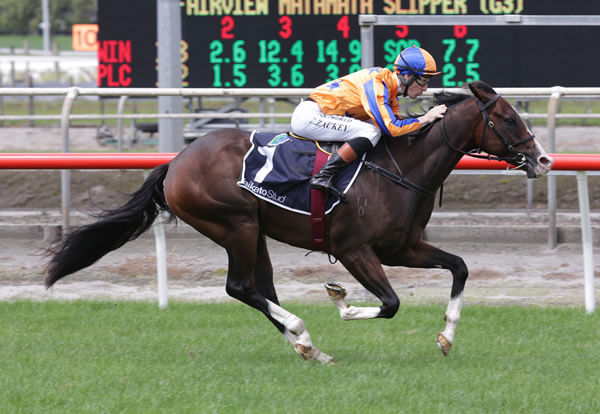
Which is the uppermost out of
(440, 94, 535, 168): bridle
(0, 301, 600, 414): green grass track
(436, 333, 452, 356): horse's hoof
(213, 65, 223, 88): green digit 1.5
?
(213, 65, 223, 88): green digit 1.5

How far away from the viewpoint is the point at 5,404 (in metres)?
4.41

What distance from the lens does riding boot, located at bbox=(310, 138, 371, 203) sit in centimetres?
520

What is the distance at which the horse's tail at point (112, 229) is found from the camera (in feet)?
18.7

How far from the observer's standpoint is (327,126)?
536cm

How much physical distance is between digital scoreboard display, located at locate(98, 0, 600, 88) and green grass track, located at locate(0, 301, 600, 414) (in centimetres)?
404

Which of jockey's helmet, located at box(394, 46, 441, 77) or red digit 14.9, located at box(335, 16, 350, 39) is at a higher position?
red digit 14.9, located at box(335, 16, 350, 39)

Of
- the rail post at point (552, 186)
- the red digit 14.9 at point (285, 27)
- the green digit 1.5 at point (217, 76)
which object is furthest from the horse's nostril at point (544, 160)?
the green digit 1.5 at point (217, 76)

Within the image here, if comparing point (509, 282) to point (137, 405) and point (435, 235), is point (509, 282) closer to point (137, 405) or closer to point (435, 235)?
point (435, 235)

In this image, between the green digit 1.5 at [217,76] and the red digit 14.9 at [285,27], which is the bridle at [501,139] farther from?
the green digit 1.5 at [217,76]

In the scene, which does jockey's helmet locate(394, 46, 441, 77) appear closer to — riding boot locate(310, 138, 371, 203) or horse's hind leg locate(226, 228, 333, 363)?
riding boot locate(310, 138, 371, 203)

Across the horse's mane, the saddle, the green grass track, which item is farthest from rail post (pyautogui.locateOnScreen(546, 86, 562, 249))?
the saddle

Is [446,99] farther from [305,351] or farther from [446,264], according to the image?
[305,351]

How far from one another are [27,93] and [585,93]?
451 centimetres

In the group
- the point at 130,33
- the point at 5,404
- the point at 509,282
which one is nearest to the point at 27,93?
the point at 130,33
